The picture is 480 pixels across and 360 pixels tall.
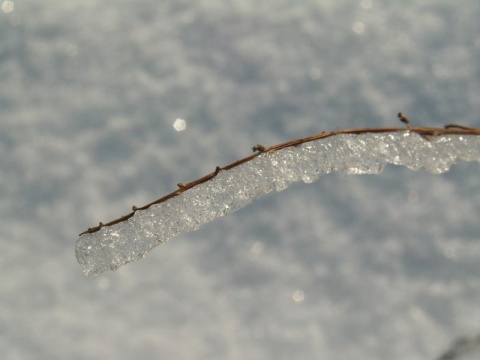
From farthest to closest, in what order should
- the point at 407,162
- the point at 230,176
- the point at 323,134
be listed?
1. the point at 407,162
2. the point at 230,176
3. the point at 323,134

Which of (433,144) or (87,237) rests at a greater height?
(87,237)

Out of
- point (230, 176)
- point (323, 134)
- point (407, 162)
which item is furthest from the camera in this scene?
point (407, 162)

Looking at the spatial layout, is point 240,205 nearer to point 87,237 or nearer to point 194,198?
point 194,198

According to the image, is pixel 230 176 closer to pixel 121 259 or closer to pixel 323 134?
pixel 323 134

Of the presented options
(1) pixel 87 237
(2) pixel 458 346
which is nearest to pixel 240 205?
(1) pixel 87 237

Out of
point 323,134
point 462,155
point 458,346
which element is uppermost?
point 323,134

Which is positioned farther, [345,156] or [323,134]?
[345,156]
